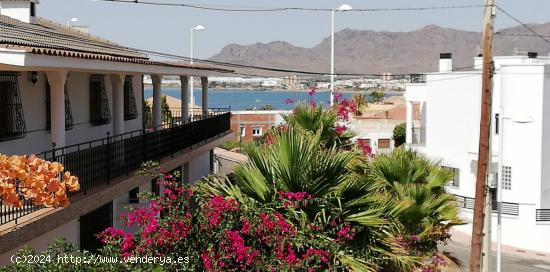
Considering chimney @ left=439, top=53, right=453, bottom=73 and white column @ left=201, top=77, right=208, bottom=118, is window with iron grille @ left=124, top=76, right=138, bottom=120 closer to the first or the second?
white column @ left=201, top=77, right=208, bottom=118

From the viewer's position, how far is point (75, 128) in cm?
1644

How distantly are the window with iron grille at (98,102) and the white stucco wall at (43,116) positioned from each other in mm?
185

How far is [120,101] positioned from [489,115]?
Result: 8.71m

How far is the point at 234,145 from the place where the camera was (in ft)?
154

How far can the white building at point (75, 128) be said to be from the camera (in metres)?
10.4

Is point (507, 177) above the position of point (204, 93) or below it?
below

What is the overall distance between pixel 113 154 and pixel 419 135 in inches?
1011

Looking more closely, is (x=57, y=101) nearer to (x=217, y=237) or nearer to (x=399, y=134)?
(x=217, y=237)

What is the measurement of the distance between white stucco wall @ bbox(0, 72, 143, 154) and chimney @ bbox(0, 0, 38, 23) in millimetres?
3391

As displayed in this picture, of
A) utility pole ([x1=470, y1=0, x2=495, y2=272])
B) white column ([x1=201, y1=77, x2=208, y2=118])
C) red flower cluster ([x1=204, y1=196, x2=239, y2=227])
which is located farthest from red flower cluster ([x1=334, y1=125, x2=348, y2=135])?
white column ([x1=201, y1=77, x2=208, y2=118])

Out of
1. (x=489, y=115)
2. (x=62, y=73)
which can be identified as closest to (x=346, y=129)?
(x=489, y=115)

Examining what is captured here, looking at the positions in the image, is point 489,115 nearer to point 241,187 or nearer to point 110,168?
point 241,187

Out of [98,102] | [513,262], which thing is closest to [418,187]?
[98,102]

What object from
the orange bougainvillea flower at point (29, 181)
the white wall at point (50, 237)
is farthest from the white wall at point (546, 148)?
the orange bougainvillea flower at point (29, 181)
